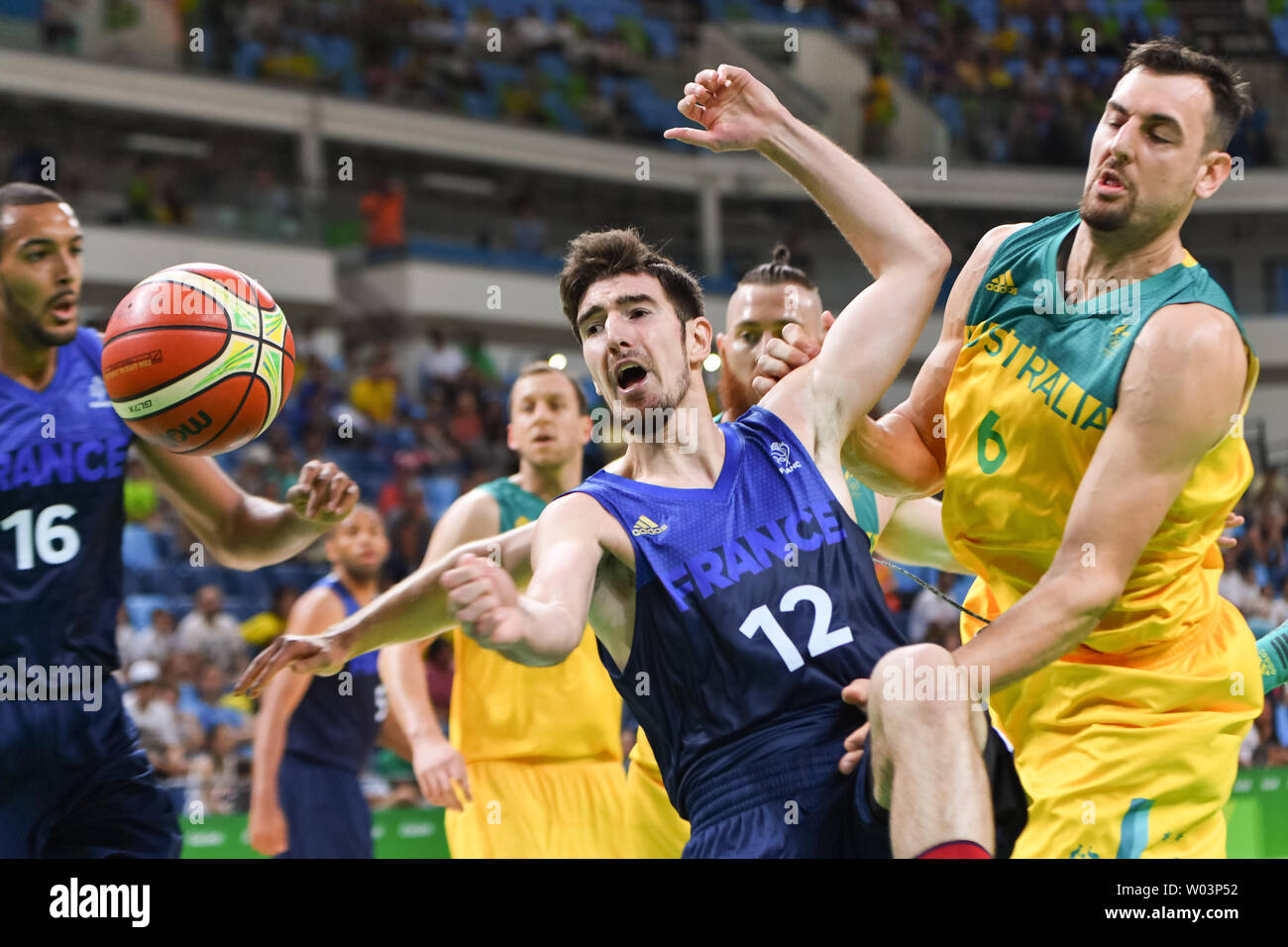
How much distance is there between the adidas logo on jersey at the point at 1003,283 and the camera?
416 cm

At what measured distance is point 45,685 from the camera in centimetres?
462

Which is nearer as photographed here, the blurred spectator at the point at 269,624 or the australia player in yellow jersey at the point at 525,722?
the australia player in yellow jersey at the point at 525,722

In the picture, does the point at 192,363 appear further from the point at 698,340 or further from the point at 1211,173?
the point at 1211,173

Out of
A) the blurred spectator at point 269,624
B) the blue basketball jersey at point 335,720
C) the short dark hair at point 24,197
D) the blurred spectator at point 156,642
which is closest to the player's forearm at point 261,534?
the short dark hair at point 24,197

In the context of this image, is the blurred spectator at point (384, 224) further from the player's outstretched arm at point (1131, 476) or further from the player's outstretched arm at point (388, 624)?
the player's outstretched arm at point (1131, 476)

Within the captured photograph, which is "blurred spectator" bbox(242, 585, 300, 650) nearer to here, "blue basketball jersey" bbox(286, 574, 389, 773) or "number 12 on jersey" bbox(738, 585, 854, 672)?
"blue basketball jersey" bbox(286, 574, 389, 773)

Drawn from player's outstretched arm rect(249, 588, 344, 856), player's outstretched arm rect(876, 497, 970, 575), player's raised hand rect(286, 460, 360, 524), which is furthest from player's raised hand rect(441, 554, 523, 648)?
player's outstretched arm rect(249, 588, 344, 856)

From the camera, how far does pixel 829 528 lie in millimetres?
3818

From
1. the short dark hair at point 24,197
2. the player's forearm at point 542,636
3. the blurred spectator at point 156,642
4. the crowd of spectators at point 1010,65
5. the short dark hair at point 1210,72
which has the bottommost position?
the blurred spectator at point 156,642

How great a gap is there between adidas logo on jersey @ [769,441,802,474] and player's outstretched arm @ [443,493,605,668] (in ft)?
1.66

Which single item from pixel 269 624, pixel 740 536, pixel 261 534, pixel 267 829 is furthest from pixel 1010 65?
pixel 740 536

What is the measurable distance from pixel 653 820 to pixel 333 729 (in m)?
2.95

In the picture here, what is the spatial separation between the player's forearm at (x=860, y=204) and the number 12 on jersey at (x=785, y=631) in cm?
92
